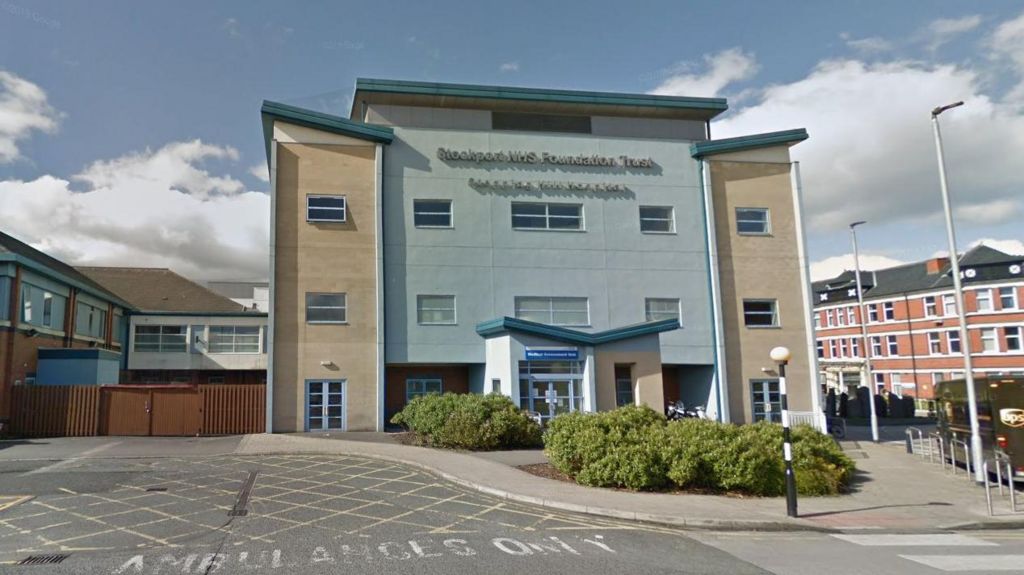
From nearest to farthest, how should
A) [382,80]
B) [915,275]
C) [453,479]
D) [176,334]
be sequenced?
[453,479] < [382,80] < [176,334] < [915,275]

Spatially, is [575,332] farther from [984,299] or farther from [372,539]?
[984,299]

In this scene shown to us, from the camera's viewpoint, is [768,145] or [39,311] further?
[768,145]

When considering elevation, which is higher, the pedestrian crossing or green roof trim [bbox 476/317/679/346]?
green roof trim [bbox 476/317/679/346]

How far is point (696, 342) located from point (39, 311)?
27.0 metres

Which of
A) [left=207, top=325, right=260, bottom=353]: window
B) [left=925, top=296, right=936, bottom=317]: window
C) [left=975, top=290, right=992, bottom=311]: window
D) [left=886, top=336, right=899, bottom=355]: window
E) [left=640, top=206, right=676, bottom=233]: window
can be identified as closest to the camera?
[left=640, top=206, right=676, bottom=233]: window

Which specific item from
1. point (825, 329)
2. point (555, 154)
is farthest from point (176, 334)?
point (825, 329)

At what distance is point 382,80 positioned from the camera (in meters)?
26.9

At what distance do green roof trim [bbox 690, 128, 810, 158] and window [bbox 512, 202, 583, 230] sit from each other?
617 cm

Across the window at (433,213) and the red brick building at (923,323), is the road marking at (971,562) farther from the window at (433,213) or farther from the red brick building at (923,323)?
the red brick building at (923,323)

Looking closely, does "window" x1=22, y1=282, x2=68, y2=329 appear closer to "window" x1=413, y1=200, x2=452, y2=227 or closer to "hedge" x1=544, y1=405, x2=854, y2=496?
"window" x1=413, y1=200, x2=452, y2=227

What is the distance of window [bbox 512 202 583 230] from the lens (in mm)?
27906

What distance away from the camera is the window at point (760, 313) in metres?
28.7

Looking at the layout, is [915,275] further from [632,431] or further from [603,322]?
[632,431]

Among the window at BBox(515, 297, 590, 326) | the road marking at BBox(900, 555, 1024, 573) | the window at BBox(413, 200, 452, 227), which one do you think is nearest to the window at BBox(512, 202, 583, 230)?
the window at BBox(413, 200, 452, 227)
